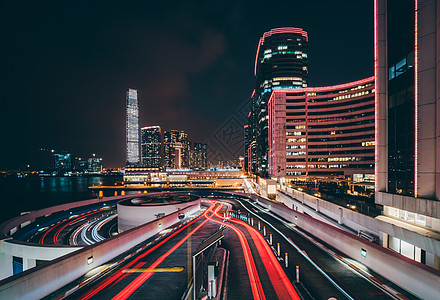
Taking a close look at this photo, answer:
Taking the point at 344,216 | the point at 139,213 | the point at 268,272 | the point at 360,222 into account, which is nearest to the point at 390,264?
the point at 268,272

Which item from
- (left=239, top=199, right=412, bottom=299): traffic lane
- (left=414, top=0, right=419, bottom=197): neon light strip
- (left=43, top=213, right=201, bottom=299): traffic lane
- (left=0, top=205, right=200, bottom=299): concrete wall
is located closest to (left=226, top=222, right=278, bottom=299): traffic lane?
(left=239, top=199, right=412, bottom=299): traffic lane

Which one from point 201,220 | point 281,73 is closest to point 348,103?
point 281,73

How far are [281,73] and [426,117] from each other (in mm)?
116984

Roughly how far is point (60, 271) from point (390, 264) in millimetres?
16719

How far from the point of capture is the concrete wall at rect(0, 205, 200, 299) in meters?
8.61

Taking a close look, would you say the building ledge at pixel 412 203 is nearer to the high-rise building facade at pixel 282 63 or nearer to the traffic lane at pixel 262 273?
the traffic lane at pixel 262 273

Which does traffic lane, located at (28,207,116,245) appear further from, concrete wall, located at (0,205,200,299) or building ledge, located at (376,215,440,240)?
building ledge, located at (376,215,440,240)

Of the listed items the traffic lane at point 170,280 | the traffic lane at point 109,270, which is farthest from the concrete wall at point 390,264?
the traffic lane at point 109,270

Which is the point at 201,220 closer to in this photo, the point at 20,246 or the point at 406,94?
the point at 20,246

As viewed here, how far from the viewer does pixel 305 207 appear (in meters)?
32.2

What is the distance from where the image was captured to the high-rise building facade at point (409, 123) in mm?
14992

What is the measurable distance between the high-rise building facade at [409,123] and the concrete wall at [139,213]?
27.0 meters

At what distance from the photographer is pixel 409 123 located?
17.1 metres

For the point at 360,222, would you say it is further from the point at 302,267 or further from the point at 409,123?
the point at 302,267
